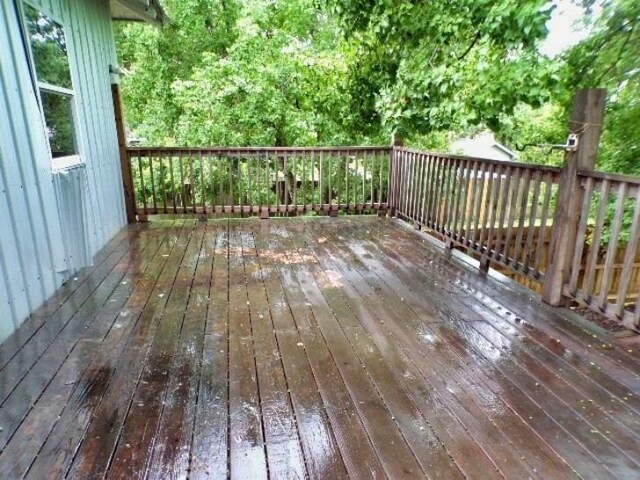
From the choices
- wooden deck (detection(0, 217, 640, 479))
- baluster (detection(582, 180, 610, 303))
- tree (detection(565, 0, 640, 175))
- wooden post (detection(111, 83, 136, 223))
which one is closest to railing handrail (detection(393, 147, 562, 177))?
baluster (detection(582, 180, 610, 303))

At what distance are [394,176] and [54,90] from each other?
13.1 ft

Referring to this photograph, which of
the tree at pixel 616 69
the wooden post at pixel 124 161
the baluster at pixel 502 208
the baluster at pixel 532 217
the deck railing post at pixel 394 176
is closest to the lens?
the baluster at pixel 532 217

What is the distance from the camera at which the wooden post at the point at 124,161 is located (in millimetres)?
5090

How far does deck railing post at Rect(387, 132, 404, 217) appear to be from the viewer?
5668 millimetres

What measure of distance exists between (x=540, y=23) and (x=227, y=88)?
5478mm

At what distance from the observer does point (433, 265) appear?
3.87 meters

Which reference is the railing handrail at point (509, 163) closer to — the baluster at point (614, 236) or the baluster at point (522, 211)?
the baluster at point (522, 211)

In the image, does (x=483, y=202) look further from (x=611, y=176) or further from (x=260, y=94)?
(x=260, y=94)

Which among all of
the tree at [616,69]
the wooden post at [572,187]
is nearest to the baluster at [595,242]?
the wooden post at [572,187]

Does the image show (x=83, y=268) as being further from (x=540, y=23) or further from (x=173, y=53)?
(x=173, y=53)

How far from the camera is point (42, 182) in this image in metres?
2.96

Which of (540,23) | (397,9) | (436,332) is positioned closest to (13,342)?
(436,332)

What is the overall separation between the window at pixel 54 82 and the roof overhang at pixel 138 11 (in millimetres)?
1658

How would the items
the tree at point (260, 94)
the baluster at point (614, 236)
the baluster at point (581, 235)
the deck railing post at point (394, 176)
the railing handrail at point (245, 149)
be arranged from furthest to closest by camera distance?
the tree at point (260, 94), the deck railing post at point (394, 176), the railing handrail at point (245, 149), the baluster at point (581, 235), the baluster at point (614, 236)
